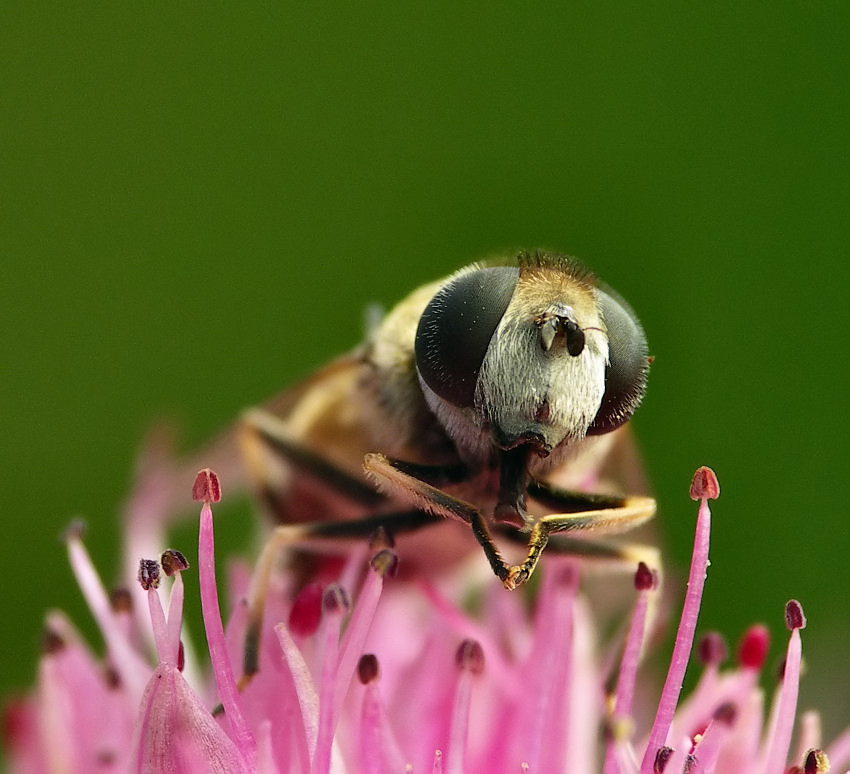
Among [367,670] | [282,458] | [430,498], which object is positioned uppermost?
[282,458]

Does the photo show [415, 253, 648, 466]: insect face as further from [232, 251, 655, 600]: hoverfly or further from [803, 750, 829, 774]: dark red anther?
[803, 750, 829, 774]: dark red anther

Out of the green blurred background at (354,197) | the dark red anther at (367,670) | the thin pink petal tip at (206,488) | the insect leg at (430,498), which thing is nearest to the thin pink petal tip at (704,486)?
the insect leg at (430,498)

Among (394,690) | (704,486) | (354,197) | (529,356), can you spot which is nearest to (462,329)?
(529,356)

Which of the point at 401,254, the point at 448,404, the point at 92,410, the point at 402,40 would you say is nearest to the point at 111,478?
the point at 92,410

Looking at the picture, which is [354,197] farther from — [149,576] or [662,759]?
[662,759]

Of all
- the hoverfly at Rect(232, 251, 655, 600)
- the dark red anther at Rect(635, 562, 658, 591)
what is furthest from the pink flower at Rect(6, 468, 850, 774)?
the hoverfly at Rect(232, 251, 655, 600)

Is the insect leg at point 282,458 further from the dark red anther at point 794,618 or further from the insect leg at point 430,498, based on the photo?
the dark red anther at point 794,618

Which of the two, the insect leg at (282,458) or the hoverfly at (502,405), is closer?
the hoverfly at (502,405)
